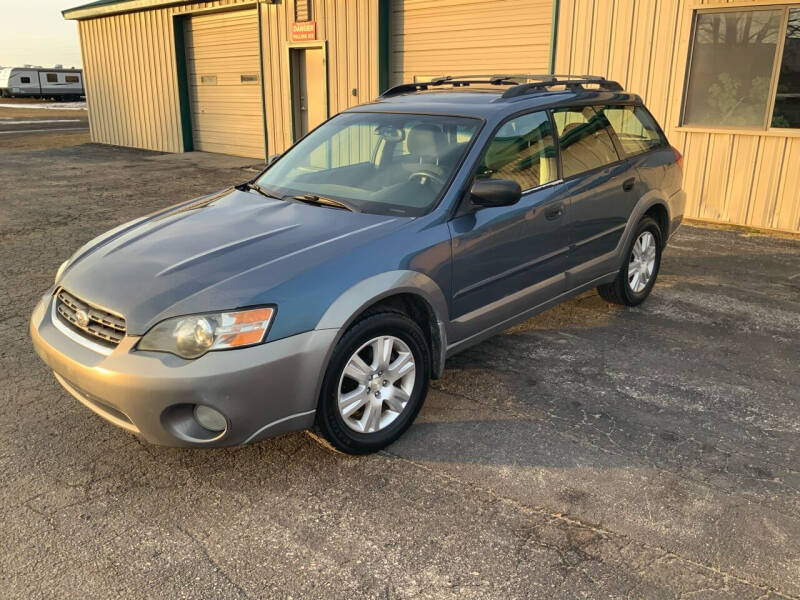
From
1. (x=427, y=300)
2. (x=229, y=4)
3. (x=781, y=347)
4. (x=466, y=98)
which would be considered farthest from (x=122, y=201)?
(x=781, y=347)

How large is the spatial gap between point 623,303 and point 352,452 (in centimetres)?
314

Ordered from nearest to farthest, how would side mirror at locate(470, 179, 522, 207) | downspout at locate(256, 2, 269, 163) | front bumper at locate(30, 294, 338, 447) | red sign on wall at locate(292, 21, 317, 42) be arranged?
front bumper at locate(30, 294, 338, 447) < side mirror at locate(470, 179, 522, 207) < red sign on wall at locate(292, 21, 317, 42) < downspout at locate(256, 2, 269, 163)

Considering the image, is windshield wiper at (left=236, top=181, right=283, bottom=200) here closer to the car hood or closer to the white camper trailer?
the car hood

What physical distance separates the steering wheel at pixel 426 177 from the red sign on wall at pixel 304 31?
10125 mm

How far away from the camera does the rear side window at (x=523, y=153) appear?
154 inches

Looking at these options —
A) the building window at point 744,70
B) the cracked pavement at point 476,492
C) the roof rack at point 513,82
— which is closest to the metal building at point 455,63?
the building window at point 744,70

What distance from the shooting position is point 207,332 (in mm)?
2797

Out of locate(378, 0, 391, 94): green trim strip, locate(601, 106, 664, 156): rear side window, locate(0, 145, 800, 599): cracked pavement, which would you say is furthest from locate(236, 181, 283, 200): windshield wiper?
locate(378, 0, 391, 94): green trim strip

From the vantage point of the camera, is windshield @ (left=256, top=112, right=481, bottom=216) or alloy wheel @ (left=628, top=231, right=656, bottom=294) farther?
alloy wheel @ (left=628, top=231, right=656, bottom=294)

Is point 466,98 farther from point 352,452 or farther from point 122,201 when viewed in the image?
point 122,201

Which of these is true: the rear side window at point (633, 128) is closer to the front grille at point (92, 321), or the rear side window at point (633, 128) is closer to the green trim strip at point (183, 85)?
the front grille at point (92, 321)

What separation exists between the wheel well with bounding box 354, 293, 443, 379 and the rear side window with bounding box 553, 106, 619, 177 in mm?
1544

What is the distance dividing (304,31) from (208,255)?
1108 centimetres

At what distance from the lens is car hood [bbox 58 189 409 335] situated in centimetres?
291
